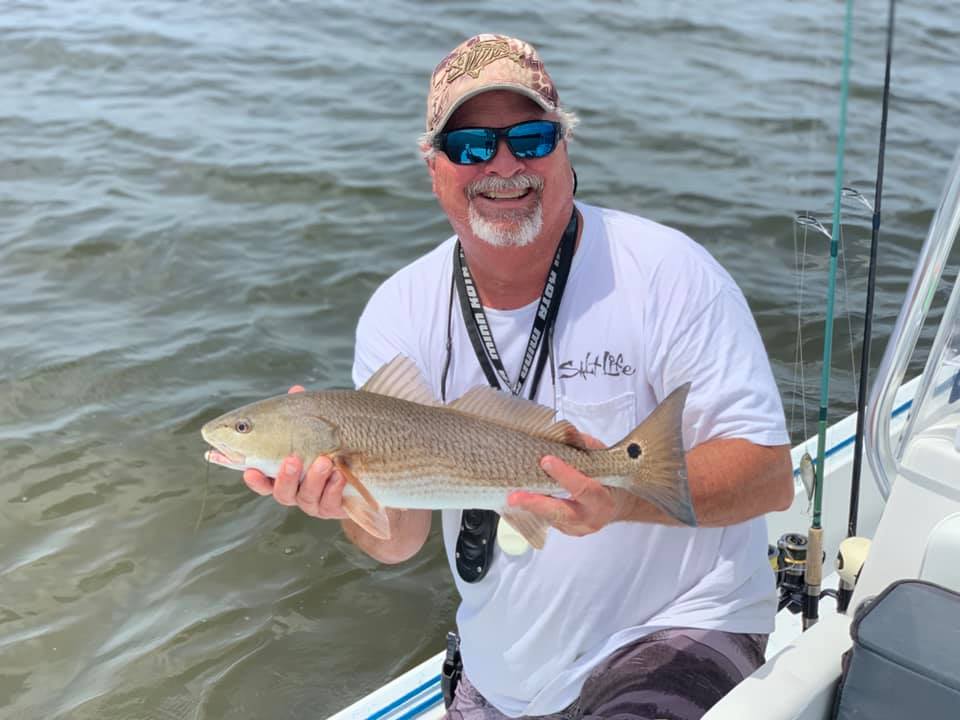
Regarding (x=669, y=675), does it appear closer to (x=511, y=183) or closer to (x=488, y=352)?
(x=488, y=352)

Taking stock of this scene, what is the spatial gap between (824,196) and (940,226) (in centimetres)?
653

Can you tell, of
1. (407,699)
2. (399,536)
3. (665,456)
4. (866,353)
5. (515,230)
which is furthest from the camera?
(407,699)

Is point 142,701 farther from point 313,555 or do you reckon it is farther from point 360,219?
point 360,219

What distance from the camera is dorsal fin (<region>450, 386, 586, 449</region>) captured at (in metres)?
2.22

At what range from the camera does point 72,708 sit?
13.6 feet

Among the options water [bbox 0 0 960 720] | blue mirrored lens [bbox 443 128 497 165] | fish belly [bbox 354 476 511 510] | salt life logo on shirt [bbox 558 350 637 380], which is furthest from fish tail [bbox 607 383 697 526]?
water [bbox 0 0 960 720]

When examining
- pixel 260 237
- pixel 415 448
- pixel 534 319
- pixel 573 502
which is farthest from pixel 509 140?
pixel 260 237

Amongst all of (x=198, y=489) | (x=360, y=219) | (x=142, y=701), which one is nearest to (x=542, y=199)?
(x=142, y=701)

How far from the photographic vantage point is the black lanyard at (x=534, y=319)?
2.55 m

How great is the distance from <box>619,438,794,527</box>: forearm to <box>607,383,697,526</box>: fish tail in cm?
14

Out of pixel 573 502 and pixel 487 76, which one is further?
pixel 487 76

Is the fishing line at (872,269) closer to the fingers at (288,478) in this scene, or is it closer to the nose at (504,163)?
the nose at (504,163)

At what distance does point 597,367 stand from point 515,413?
0.35m

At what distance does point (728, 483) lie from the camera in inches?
90.4
